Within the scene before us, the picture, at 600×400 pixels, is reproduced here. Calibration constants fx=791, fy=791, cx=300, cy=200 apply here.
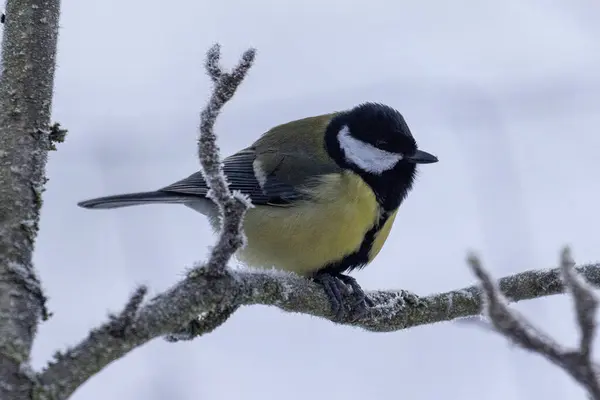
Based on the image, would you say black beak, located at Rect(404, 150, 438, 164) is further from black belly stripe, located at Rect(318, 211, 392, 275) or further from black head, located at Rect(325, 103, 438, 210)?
black belly stripe, located at Rect(318, 211, 392, 275)

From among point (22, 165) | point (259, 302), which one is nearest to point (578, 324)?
point (259, 302)

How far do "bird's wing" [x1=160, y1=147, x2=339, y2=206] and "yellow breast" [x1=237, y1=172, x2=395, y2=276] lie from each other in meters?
0.07

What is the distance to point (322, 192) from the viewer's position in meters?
2.88

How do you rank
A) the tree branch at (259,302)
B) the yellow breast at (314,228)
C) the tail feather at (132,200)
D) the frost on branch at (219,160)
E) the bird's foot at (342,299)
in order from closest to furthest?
1. the tree branch at (259,302)
2. the frost on branch at (219,160)
3. the bird's foot at (342,299)
4. the yellow breast at (314,228)
5. the tail feather at (132,200)

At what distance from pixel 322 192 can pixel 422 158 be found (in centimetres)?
44

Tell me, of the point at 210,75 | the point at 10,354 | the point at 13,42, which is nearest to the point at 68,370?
the point at 10,354

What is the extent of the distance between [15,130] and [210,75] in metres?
0.65

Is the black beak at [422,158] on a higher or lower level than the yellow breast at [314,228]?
higher

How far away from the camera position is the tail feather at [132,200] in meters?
2.87

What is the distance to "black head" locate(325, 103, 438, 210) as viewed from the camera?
2.99m

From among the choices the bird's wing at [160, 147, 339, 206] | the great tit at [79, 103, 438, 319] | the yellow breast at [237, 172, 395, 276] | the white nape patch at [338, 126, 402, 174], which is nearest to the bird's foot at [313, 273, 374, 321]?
the great tit at [79, 103, 438, 319]

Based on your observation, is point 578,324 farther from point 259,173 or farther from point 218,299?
point 259,173

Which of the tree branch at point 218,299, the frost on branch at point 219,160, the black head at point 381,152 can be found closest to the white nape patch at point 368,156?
the black head at point 381,152

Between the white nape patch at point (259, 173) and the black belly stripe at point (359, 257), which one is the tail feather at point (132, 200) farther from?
the black belly stripe at point (359, 257)
